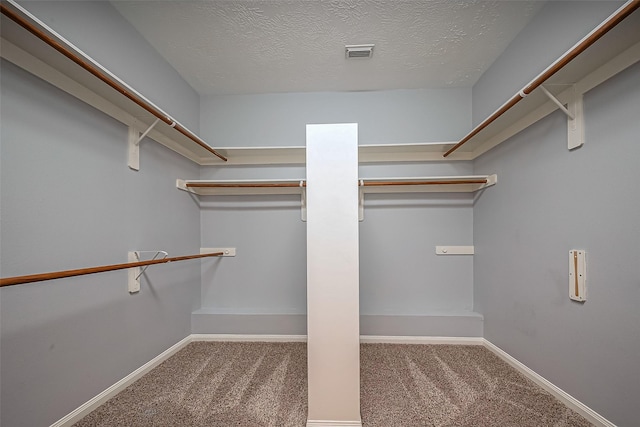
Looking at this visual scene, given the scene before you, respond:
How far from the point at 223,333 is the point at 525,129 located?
2.99 metres

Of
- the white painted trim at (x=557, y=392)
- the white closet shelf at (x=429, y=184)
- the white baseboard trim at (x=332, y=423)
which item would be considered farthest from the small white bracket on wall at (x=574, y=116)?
→ the white baseboard trim at (x=332, y=423)

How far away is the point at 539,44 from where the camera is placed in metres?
1.53

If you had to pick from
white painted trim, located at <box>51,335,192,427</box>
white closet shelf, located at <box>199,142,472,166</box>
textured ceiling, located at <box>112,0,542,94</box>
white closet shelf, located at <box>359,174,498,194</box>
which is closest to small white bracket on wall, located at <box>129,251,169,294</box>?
white painted trim, located at <box>51,335,192,427</box>

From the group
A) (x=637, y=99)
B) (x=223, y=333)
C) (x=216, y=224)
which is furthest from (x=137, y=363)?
(x=637, y=99)

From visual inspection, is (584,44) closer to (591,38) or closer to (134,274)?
(591,38)

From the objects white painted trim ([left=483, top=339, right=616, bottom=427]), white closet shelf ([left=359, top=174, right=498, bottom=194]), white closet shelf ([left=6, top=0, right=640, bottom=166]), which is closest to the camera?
white closet shelf ([left=6, top=0, right=640, bottom=166])

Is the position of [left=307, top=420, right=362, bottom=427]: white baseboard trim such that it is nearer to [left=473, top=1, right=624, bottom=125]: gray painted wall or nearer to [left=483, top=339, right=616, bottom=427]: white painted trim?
[left=483, top=339, right=616, bottom=427]: white painted trim

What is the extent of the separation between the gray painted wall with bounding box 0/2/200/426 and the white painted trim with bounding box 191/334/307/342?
44 cm

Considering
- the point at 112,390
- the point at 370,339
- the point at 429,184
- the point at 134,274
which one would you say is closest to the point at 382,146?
the point at 429,184

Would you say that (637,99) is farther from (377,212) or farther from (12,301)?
(12,301)

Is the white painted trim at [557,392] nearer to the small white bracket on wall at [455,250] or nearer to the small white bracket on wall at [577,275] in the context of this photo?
the small white bracket on wall at [577,275]

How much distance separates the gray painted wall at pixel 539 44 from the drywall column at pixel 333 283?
131 centimetres

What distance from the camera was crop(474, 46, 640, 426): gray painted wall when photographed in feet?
3.48

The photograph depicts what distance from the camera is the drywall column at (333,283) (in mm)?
1212
